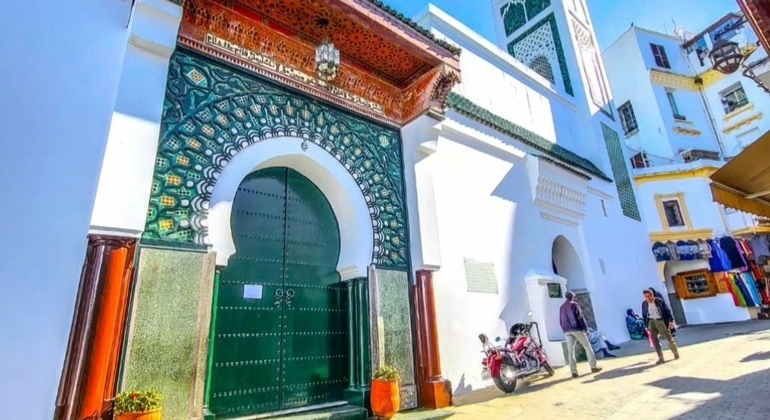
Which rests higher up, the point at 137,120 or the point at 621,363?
the point at 137,120

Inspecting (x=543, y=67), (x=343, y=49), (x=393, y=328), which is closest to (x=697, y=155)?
(x=543, y=67)

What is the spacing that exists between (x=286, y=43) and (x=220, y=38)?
0.68 m

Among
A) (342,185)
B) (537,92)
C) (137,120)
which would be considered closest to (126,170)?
(137,120)

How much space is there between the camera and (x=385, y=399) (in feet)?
12.1

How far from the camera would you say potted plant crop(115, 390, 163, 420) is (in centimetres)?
246

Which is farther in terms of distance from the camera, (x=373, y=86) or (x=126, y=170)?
(x=373, y=86)

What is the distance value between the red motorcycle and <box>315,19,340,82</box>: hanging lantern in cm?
→ 377

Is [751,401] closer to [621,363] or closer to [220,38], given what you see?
[621,363]

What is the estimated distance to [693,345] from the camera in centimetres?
728

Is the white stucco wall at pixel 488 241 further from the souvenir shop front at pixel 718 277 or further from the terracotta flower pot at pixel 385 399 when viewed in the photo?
the souvenir shop front at pixel 718 277

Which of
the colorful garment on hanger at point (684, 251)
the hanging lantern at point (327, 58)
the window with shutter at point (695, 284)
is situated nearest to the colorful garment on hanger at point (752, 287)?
the window with shutter at point (695, 284)

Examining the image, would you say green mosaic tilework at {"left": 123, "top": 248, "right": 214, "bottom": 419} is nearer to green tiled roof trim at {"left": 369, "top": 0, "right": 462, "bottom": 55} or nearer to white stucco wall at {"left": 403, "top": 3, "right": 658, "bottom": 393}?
white stucco wall at {"left": 403, "top": 3, "right": 658, "bottom": 393}

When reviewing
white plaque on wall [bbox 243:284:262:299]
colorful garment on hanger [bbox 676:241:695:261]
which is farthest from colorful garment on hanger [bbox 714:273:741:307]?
white plaque on wall [bbox 243:284:262:299]

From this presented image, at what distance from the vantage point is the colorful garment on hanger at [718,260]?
12883 millimetres
